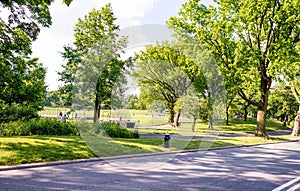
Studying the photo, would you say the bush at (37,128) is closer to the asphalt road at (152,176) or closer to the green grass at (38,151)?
the green grass at (38,151)

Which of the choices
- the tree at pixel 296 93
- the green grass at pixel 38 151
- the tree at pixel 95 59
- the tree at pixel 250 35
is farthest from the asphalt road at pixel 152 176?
the tree at pixel 296 93

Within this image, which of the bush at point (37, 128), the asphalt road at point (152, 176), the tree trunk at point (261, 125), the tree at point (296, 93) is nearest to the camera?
the asphalt road at point (152, 176)

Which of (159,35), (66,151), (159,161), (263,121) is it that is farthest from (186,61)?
(66,151)

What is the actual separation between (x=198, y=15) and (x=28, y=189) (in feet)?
70.1

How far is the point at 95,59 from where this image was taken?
18.5 meters

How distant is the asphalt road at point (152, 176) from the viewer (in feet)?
21.6

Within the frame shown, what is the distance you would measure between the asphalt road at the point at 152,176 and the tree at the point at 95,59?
886cm

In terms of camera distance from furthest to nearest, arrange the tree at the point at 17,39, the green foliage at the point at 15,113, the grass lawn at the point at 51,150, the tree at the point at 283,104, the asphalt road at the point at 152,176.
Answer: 1. the tree at the point at 283,104
2. the green foliage at the point at 15,113
3. the tree at the point at 17,39
4. the grass lawn at the point at 51,150
5. the asphalt road at the point at 152,176

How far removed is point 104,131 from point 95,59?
5.36m

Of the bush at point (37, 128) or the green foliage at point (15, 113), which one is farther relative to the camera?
the green foliage at point (15, 113)

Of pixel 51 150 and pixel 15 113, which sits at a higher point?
pixel 15 113

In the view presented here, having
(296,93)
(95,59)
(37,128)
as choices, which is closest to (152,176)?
(37,128)

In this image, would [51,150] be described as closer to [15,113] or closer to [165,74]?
[165,74]

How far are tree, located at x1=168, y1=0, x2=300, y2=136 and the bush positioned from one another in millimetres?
13893
